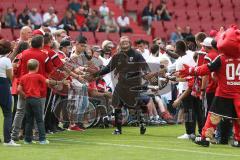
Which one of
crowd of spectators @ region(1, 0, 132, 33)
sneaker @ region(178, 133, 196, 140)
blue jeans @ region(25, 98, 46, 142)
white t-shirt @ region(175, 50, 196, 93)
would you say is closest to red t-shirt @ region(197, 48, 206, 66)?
white t-shirt @ region(175, 50, 196, 93)

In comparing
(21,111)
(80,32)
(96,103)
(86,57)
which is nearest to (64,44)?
(86,57)

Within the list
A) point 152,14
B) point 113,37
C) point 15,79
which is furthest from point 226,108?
point 152,14

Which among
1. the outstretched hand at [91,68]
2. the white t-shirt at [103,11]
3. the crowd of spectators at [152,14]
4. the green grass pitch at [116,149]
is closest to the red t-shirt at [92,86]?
the outstretched hand at [91,68]

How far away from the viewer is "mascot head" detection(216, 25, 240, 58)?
12.7 metres

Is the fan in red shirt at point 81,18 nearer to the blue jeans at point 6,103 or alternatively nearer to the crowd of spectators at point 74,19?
the crowd of spectators at point 74,19

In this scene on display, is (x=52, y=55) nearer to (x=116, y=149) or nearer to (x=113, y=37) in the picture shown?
(x=116, y=149)

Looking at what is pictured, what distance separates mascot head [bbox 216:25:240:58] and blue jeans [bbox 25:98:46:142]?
3.10 m

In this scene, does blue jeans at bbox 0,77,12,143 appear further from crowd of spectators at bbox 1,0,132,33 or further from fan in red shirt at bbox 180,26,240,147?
crowd of spectators at bbox 1,0,132,33

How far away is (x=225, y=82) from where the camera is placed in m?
12.9

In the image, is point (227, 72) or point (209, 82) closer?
point (227, 72)

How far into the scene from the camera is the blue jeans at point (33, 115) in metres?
13.1

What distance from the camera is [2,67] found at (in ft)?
42.1

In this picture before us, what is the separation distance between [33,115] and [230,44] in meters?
3.44

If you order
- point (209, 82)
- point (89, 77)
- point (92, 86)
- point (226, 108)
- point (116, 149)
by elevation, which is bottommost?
point (116, 149)
